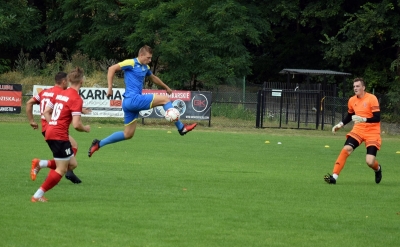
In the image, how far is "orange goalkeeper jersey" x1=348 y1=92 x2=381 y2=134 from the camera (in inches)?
542

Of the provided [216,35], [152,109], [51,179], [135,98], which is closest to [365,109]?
[135,98]

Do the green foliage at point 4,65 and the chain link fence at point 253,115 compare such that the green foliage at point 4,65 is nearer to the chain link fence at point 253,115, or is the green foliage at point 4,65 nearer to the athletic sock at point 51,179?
the chain link fence at point 253,115

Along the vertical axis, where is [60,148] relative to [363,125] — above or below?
below

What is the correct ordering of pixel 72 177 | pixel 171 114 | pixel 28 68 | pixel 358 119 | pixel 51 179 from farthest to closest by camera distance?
pixel 28 68 → pixel 358 119 → pixel 171 114 → pixel 72 177 → pixel 51 179

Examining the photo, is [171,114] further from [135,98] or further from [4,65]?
[4,65]

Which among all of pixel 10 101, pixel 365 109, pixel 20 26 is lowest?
pixel 10 101

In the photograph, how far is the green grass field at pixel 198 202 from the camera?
824 centimetres

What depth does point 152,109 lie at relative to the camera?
31469mm

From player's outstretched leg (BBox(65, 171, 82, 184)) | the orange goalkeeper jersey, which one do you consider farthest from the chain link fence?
player's outstretched leg (BBox(65, 171, 82, 184))

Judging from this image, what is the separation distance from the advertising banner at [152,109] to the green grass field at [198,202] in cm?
1126

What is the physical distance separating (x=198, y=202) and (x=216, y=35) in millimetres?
32545

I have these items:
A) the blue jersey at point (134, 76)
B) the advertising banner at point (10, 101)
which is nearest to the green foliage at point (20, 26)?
the advertising banner at point (10, 101)

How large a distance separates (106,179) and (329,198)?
12.1 ft

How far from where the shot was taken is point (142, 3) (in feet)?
143
